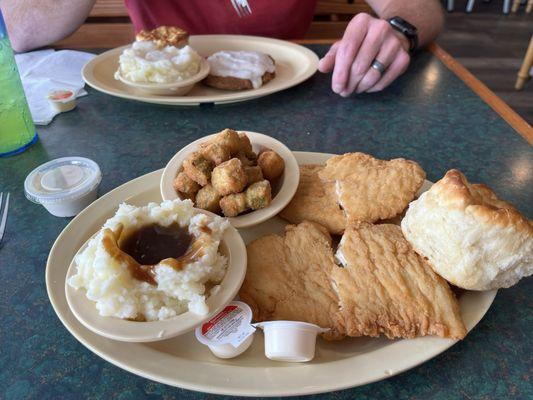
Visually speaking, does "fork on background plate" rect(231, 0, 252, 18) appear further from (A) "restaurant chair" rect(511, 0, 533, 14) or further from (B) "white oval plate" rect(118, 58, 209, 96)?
(A) "restaurant chair" rect(511, 0, 533, 14)

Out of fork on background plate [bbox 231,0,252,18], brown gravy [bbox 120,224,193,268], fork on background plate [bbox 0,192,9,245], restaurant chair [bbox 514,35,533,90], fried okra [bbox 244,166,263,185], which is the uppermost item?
fork on background plate [bbox 231,0,252,18]

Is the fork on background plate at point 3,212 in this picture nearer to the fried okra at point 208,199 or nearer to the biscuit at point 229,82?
the fried okra at point 208,199

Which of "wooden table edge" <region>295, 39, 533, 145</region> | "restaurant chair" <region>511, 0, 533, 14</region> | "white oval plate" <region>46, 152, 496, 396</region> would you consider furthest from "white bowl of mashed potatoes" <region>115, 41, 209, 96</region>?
"restaurant chair" <region>511, 0, 533, 14</region>

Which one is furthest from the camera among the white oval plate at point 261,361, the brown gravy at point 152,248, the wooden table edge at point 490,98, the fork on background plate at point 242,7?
the fork on background plate at point 242,7

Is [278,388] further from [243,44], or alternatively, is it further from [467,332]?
[243,44]

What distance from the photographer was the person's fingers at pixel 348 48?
2125 mm

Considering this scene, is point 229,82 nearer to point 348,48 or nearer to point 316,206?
point 348,48

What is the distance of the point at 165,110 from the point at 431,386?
5.66 feet

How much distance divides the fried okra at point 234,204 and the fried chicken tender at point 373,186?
1.10 feet

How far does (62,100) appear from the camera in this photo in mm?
2111

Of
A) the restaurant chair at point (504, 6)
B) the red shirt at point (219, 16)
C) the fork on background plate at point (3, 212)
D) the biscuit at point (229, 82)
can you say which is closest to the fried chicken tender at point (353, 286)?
the fork on background plate at point (3, 212)

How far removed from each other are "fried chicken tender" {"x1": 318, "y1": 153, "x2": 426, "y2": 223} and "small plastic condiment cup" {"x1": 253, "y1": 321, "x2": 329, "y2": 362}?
0.47 metres

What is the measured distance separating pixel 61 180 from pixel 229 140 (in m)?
0.66

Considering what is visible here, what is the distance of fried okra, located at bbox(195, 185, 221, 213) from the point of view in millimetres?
1449
